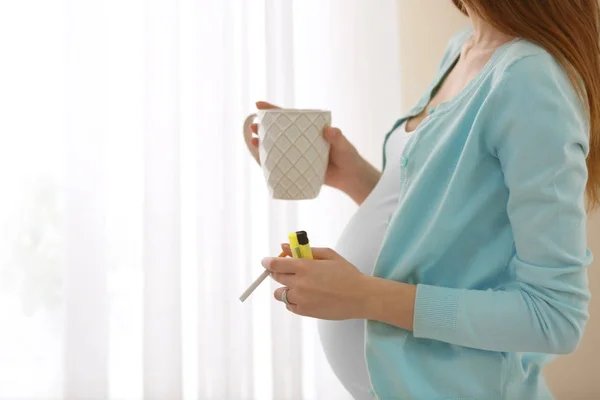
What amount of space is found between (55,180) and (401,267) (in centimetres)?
99

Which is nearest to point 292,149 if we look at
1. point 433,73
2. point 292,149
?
point 292,149

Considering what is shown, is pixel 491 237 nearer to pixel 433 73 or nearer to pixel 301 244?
pixel 301 244

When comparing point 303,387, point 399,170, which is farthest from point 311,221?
point 399,170

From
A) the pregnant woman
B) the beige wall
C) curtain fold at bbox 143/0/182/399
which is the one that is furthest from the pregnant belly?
the beige wall

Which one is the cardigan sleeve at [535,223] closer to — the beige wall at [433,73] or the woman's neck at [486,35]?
the woman's neck at [486,35]

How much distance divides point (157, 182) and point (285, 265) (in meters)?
0.79

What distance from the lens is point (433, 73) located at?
5.22 ft

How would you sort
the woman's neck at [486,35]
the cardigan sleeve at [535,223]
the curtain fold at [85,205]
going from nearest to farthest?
the cardigan sleeve at [535,223] < the woman's neck at [486,35] < the curtain fold at [85,205]

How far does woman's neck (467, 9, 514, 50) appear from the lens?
78 cm

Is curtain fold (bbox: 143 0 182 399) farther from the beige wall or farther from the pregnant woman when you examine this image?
the pregnant woman

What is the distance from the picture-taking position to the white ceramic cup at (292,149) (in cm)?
82

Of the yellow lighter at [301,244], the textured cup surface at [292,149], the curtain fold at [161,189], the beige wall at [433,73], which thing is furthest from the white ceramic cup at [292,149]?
the beige wall at [433,73]

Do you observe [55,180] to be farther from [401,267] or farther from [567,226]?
[567,226]

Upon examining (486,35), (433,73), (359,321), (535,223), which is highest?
(433,73)
